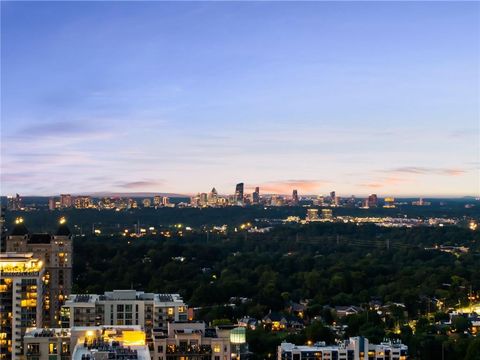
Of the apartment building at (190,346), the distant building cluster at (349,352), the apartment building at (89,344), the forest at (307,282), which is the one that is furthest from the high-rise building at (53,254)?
the apartment building at (190,346)

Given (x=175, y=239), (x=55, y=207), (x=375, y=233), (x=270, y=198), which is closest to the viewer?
(x=175, y=239)

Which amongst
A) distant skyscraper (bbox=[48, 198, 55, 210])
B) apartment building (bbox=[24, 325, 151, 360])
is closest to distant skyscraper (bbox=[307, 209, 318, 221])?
distant skyscraper (bbox=[48, 198, 55, 210])

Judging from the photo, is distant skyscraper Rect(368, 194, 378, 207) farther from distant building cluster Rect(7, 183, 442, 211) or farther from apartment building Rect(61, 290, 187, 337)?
apartment building Rect(61, 290, 187, 337)

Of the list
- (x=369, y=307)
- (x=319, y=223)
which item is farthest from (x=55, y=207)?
(x=369, y=307)

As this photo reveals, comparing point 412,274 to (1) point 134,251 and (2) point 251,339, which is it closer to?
(1) point 134,251

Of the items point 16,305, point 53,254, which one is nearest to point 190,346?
point 16,305

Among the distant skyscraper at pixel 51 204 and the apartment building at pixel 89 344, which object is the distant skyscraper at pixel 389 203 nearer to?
the distant skyscraper at pixel 51 204

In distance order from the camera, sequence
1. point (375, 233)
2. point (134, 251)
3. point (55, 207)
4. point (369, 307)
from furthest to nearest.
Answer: point (55, 207)
point (375, 233)
point (134, 251)
point (369, 307)
